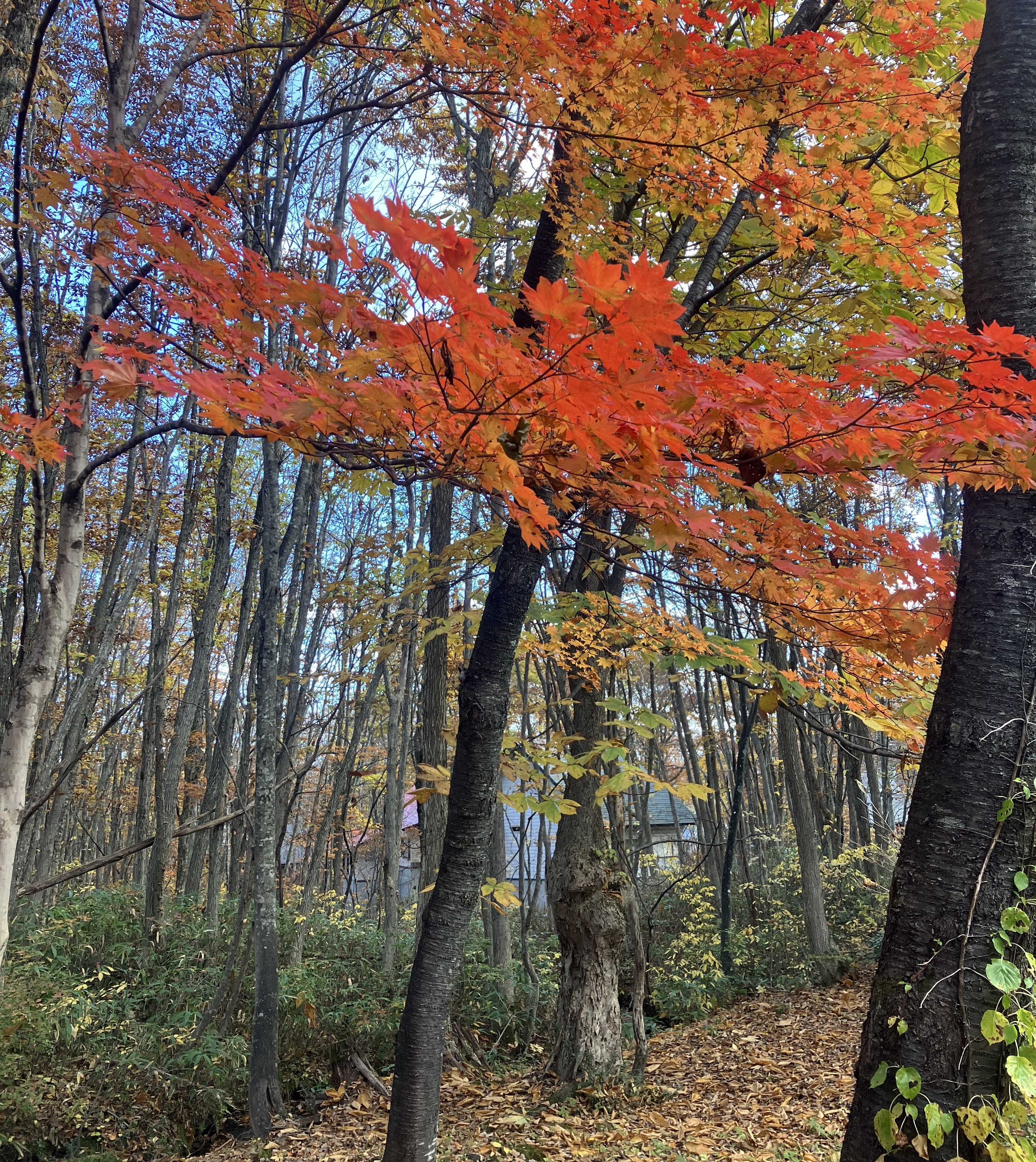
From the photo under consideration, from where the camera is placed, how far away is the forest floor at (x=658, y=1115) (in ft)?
12.7

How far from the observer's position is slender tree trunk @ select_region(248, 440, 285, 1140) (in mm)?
4469

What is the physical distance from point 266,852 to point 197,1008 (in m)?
2.32

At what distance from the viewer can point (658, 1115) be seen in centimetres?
452

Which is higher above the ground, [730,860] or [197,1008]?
[730,860]

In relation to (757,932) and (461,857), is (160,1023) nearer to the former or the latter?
(461,857)

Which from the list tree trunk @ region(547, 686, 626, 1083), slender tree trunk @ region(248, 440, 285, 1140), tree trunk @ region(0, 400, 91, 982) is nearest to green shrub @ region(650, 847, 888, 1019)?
tree trunk @ region(547, 686, 626, 1083)

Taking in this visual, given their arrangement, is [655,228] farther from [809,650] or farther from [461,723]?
[461,723]

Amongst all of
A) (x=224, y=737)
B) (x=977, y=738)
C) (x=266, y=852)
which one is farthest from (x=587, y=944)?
(x=224, y=737)

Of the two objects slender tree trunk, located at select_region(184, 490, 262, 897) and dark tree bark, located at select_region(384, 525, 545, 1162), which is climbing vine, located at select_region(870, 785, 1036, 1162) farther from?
slender tree trunk, located at select_region(184, 490, 262, 897)

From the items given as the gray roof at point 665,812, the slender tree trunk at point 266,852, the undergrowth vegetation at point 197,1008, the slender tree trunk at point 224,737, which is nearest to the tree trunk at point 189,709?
the slender tree trunk at point 224,737

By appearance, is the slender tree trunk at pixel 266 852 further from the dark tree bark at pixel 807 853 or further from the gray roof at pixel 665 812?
→ the gray roof at pixel 665 812

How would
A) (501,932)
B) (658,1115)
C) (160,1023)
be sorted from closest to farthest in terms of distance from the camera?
(658,1115) < (160,1023) < (501,932)

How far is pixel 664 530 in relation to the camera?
2.02 meters

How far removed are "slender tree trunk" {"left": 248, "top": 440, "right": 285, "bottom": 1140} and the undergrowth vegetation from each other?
0.63m
